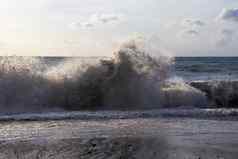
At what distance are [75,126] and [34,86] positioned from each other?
17.4 ft

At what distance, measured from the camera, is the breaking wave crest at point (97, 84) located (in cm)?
1415

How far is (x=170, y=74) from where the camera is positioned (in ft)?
55.4

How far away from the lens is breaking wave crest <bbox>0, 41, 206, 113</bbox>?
14.1 m

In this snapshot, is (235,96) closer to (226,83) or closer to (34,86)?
(226,83)

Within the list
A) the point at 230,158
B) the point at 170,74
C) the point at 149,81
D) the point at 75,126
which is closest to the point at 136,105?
the point at 149,81

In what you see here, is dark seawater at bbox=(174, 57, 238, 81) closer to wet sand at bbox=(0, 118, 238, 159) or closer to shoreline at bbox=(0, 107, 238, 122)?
shoreline at bbox=(0, 107, 238, 122)

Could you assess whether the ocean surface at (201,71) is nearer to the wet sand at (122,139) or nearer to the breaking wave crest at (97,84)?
the breaking wave crest at (97,84)

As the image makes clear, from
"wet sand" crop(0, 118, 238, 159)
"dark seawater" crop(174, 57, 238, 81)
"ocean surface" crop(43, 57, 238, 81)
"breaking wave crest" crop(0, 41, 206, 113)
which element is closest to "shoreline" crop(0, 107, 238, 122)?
"wet sand" crop(0, 118, 238, 159)

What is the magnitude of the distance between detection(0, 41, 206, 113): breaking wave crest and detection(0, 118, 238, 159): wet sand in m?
3.35

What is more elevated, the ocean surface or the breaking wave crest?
the ocean surface

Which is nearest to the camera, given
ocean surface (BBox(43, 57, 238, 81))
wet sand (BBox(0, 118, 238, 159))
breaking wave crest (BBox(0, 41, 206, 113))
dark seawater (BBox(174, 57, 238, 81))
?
wet sand (BBox(0, 118, 238, 159))

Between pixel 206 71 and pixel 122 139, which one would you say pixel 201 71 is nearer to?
pixel 206 71

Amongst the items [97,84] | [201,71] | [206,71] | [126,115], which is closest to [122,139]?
[126,115]

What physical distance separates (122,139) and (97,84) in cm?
729
